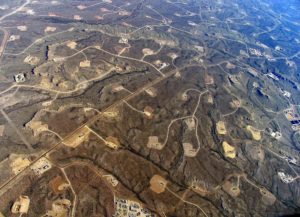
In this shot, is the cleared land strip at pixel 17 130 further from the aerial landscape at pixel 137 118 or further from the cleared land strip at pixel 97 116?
the cleared land strip at pixel 97 116

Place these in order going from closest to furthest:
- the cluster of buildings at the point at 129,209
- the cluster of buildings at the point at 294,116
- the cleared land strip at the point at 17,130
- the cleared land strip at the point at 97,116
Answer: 1. the cluster of buildings at the point at 129,209
2. the cleared land strip at the point at 97,116
3. the cleared land strip at the point at 17,130
4. the cluster of buildings at the point at 294,116

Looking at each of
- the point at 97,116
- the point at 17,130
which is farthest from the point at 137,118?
the point at 17,130

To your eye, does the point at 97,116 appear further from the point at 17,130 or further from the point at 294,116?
the point at 294,116

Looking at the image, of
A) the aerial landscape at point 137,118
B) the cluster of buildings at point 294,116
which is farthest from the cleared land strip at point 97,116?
the cluster of buildings at point 294,116

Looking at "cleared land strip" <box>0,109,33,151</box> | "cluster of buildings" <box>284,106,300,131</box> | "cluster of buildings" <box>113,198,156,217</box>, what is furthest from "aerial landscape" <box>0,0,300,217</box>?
"cluster of buildings" <box>284,106,300,131</box>

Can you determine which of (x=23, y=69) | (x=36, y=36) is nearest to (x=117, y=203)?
(x=23, y=69)

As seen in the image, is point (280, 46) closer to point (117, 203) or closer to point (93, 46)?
point (93, 46)
